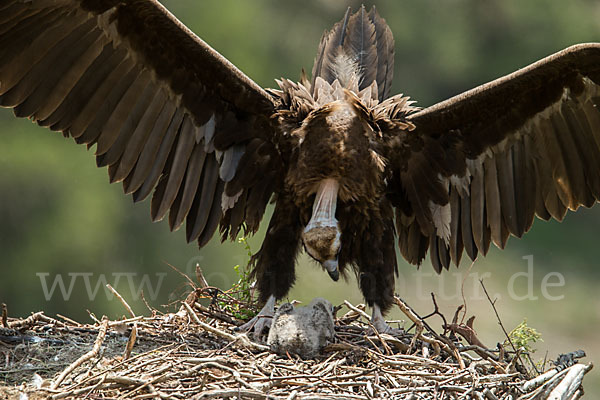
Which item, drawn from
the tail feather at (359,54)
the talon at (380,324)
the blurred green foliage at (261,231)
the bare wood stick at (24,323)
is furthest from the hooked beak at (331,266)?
the blurred green foliage at (261,231)

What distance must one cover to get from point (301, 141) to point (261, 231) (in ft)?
19.9

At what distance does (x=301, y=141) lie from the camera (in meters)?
4.76

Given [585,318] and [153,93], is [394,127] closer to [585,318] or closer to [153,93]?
[153,93]

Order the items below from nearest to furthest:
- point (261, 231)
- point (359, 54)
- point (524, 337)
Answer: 1. point (524, 337)
2. point (359, 54)
3. point (261, 231)

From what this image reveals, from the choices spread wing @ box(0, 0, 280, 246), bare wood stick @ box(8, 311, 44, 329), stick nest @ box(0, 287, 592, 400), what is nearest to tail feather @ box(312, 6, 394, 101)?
spread wing @ box(0, 0, 280, 246)

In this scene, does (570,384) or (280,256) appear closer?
(570,384)

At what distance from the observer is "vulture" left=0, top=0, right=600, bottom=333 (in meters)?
4.66

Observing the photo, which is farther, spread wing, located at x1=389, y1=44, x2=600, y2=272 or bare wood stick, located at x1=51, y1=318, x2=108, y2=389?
spread wing, located at x1=389, y1=44, x2=600, y2=272

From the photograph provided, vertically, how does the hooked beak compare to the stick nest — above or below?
above

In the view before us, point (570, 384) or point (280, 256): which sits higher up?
point (280, 256)

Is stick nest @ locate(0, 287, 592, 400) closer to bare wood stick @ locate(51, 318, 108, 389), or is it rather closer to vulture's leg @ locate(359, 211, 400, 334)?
bare wood stick @ locate(51, 318, 108, 389)

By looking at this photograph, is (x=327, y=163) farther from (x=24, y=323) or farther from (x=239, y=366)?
(x=24, y=323)

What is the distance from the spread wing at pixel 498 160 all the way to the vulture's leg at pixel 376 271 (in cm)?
33

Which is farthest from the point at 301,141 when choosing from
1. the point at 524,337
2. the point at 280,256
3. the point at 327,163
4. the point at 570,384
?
the point at 570,384
